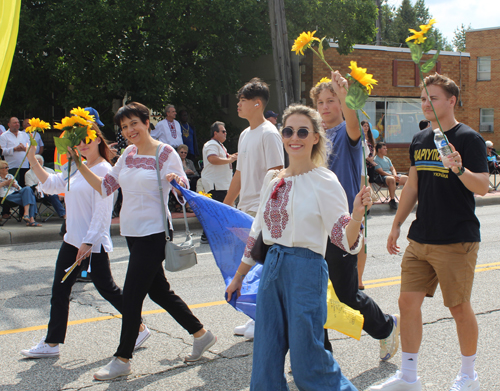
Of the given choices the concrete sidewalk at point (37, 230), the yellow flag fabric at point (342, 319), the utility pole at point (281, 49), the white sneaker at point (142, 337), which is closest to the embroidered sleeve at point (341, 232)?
the yellow flag fabric at point (342, 319)

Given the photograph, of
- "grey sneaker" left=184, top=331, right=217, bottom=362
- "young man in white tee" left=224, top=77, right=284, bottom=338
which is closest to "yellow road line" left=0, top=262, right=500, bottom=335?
"young man in white tee" left=224, top=77, right=284, bottom=338

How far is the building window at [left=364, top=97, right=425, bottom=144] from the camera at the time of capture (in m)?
21.1

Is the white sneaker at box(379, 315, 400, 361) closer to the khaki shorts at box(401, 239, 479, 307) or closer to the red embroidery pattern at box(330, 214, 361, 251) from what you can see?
the khaki shorts at box(401, 239, 479, 307)

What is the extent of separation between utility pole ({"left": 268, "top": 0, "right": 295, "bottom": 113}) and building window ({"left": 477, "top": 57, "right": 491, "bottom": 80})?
29.5m

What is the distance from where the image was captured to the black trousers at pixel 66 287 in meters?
4.12

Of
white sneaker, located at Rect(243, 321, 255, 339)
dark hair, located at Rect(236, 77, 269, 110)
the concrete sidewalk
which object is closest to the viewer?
white sneaker, located at Rect(243, 321, 255, 339)

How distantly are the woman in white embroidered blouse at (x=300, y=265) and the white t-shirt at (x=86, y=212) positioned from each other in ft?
5.72

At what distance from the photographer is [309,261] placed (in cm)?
273

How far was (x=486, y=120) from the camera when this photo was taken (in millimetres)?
37906

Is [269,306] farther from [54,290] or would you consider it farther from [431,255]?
[54,290]

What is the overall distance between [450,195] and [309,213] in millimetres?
1121

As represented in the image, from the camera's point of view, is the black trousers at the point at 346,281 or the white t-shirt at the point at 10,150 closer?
the black trousers at the point at 346,281

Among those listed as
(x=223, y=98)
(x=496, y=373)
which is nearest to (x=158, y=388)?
(x=496, y=373)

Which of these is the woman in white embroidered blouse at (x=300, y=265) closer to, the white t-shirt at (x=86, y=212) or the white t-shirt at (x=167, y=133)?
the white t-shirt at (x=86, y=212)
